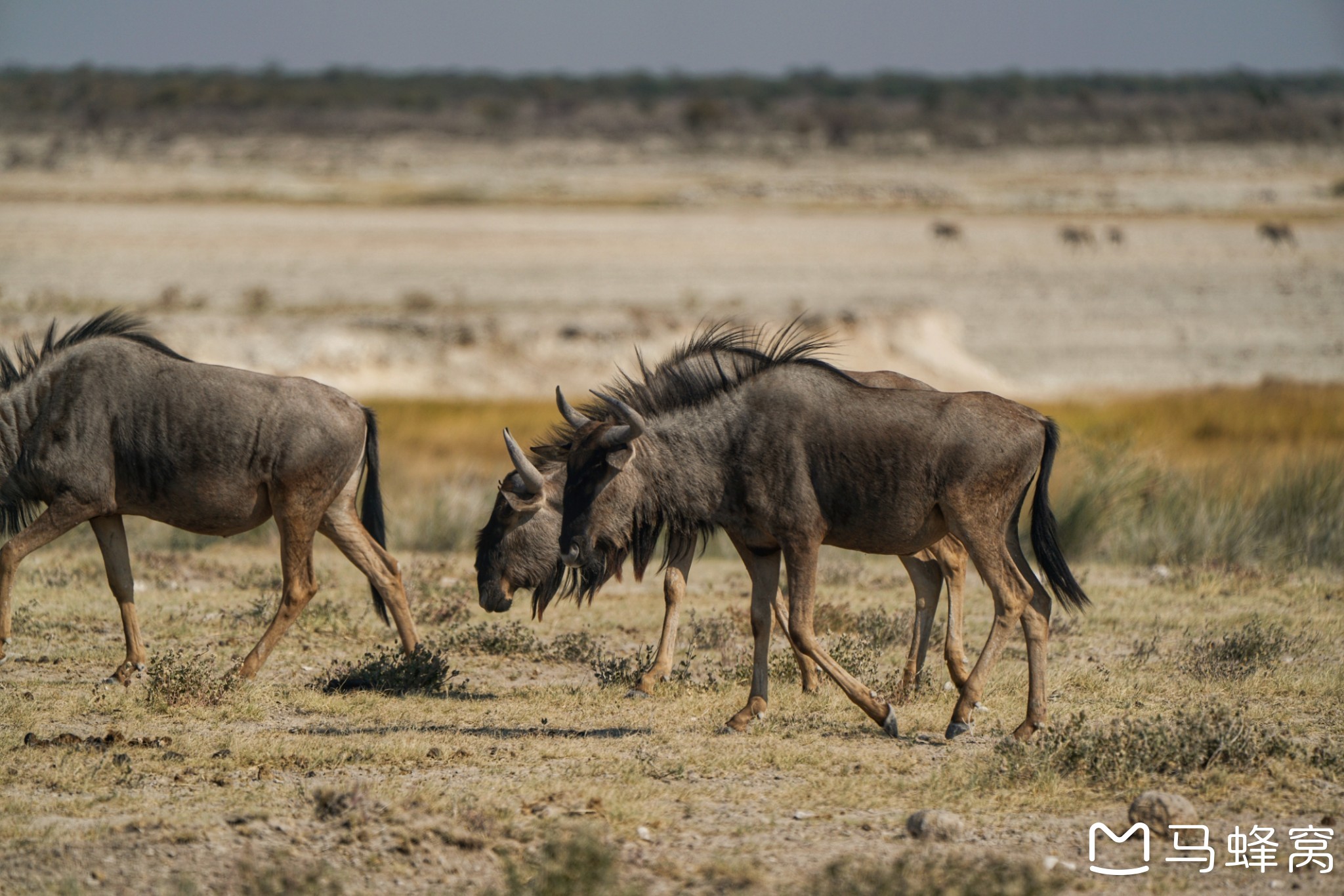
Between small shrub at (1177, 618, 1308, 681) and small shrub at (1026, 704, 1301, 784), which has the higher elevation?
small shrub at (1177, 618, 1308, 681)

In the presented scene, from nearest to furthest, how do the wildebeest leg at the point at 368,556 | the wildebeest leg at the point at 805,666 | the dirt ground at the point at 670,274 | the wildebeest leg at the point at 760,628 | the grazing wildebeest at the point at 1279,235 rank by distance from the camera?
the wildebeest leg at the point at 760,628 < the wildebeest leg at the point at 805,666 < the wildebeest leg at the point at 368,556 < the dirt ground at the point at 670,274 < the grazing wildebeest at the point at 1279,235

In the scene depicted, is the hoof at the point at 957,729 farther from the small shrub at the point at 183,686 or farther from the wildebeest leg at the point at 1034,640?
the small shrub at the point at 183,686

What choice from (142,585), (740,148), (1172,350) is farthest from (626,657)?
(740,148)

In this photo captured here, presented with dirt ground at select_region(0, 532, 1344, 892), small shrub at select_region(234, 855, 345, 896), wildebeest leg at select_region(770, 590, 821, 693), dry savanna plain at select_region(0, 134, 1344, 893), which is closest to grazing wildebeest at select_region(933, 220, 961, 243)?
dry savanna plain at select_region(0, 134, 1344, 893)

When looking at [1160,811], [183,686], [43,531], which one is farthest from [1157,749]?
[43,531]

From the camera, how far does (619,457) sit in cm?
795

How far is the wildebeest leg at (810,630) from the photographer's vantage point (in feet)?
25.7

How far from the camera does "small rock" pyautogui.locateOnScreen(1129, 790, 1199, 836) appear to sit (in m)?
6.36

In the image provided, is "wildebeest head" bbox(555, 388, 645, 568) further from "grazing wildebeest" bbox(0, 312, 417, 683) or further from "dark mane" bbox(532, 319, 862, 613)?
"grazing wildebeest" bbox(0, 312, 417, 683)

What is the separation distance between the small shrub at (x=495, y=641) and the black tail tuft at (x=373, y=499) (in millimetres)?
558

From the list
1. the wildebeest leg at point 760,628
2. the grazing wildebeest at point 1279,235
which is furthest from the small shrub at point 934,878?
the grazing wildebeest at point 1279,235

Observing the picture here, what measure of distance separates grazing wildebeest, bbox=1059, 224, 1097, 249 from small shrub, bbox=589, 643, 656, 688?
3338 cm

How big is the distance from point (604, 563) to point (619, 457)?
688 millimetres

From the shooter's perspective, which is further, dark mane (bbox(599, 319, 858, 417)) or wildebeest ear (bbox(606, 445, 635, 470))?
dark mane (bbox(599, 319, 858, 417))
